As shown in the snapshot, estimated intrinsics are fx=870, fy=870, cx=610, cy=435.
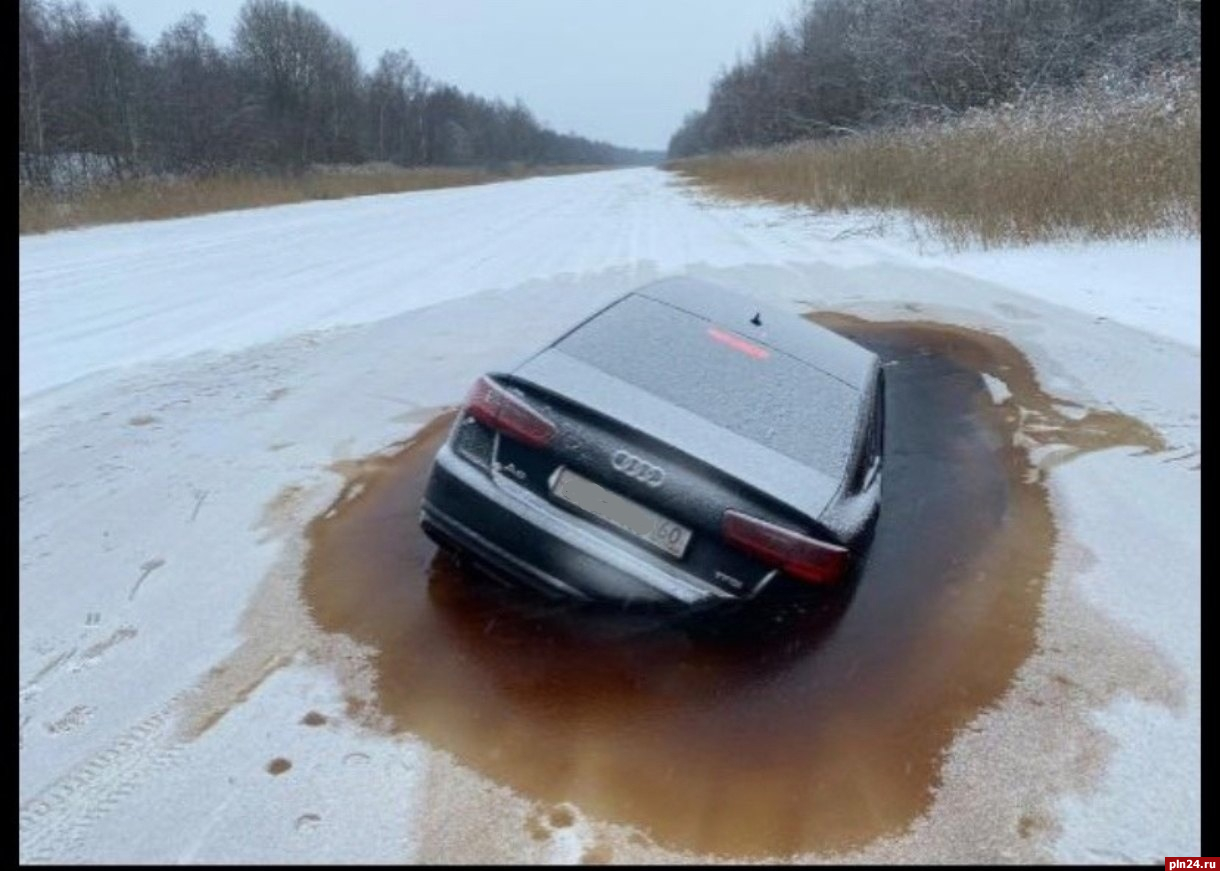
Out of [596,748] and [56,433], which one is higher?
[56,433]

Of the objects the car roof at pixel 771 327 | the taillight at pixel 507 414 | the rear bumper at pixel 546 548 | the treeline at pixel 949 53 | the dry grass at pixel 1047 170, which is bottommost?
the rear bumper at pixel 546 548

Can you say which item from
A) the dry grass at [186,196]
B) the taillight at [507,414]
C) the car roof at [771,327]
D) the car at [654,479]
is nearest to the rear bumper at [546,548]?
the car at [654,479]

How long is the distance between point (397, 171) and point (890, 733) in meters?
48.3

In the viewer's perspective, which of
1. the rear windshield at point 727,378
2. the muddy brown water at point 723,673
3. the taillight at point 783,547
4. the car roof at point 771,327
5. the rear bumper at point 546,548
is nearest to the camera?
the muddy brown water at point 723,673

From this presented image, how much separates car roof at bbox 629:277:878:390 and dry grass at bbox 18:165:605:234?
3196 millimetres

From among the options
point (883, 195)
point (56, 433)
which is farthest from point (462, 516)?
point (883, 195)

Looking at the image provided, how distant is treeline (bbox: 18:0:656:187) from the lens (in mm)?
5258

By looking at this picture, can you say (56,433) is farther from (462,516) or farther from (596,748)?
(596,748)

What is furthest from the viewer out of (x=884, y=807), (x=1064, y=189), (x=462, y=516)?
(x=1064, y=189)

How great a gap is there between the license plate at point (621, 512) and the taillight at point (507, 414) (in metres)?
0.15

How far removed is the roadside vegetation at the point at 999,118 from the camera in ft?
15.0

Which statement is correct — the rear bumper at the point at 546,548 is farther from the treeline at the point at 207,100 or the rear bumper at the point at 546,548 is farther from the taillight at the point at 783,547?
the treeline at the point at 207,100

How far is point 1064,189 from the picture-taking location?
6617 mm
